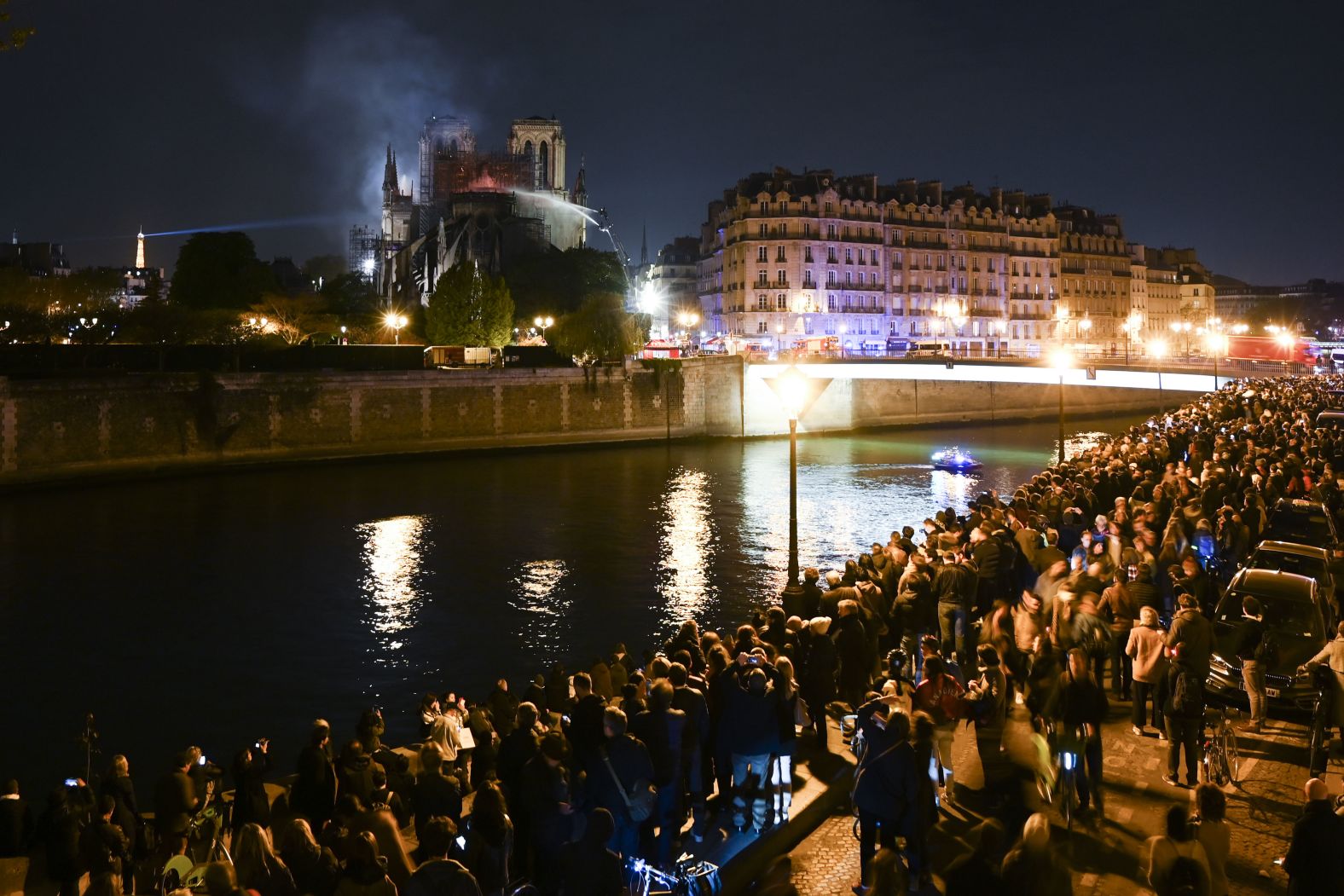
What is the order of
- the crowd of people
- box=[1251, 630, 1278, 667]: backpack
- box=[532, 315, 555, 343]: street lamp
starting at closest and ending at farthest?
the crowd of people
box=[1251, 630, 1278, 667]: backpack
box=[532, 315, 555, 343]: street lamp

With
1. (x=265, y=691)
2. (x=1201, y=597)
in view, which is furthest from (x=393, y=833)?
(x=265, y=691)

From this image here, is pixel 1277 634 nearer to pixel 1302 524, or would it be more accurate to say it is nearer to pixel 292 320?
pixel 1302 524

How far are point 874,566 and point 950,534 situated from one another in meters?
1.12

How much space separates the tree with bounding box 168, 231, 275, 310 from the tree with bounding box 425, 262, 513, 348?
11.7 metres

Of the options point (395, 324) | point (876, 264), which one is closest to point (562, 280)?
point (395, 324)

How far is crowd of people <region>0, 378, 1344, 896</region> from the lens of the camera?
553 cm

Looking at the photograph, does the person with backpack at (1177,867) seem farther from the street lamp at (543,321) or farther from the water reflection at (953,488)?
the street lamp at (543,321)

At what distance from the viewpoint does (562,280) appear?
8294 cm

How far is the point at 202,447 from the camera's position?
4581 cm

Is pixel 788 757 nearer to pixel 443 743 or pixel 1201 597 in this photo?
pixel 443 743

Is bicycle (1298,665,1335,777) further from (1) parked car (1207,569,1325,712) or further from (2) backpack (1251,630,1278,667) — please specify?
(2) backpack (1251,630,1278,667)

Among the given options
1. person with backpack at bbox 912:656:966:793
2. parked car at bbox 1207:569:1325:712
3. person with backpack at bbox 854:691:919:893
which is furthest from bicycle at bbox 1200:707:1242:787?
person with backpack at bbox 854:691:919:893

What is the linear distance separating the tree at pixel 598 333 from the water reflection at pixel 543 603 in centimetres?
3352

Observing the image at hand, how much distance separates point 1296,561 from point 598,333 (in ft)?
166
